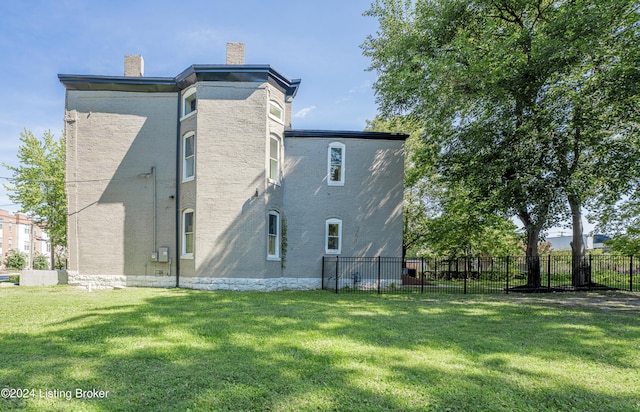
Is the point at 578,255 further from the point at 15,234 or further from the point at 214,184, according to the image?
the point at 15,234

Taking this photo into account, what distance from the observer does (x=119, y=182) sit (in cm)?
1377

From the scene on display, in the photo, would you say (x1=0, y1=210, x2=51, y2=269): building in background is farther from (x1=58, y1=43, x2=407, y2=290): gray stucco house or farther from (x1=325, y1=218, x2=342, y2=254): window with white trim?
(x1=325, y1=218, x2=342, y2=254): window with white trim

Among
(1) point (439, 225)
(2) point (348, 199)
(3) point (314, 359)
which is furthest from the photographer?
(1) point (439, 225)

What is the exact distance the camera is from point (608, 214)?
1708cm

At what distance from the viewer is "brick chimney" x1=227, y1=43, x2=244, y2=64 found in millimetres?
13859

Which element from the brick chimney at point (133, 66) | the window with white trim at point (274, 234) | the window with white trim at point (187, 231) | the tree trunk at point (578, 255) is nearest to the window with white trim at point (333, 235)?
the window with white trim at point (274, 234)

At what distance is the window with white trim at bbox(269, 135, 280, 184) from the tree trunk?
1275cm

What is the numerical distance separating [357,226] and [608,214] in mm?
13694

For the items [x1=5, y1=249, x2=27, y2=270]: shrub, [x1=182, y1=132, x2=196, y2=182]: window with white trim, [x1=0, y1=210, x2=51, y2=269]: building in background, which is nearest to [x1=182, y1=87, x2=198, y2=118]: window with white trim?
[x1=182, y1=132, x2=196, y2=182]: window with white trim

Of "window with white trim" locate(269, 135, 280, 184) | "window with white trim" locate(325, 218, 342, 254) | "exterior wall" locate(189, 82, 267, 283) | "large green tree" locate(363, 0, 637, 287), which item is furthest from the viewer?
"window with white trim" locate(325, 218, 342, 254)

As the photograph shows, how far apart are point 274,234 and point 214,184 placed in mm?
3161

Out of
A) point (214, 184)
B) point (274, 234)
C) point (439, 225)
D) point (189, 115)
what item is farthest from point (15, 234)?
point (439, 225)

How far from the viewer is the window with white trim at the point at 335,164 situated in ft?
48.0

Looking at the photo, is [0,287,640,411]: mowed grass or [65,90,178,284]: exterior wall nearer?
[0,287,640,411]: mowed grass
